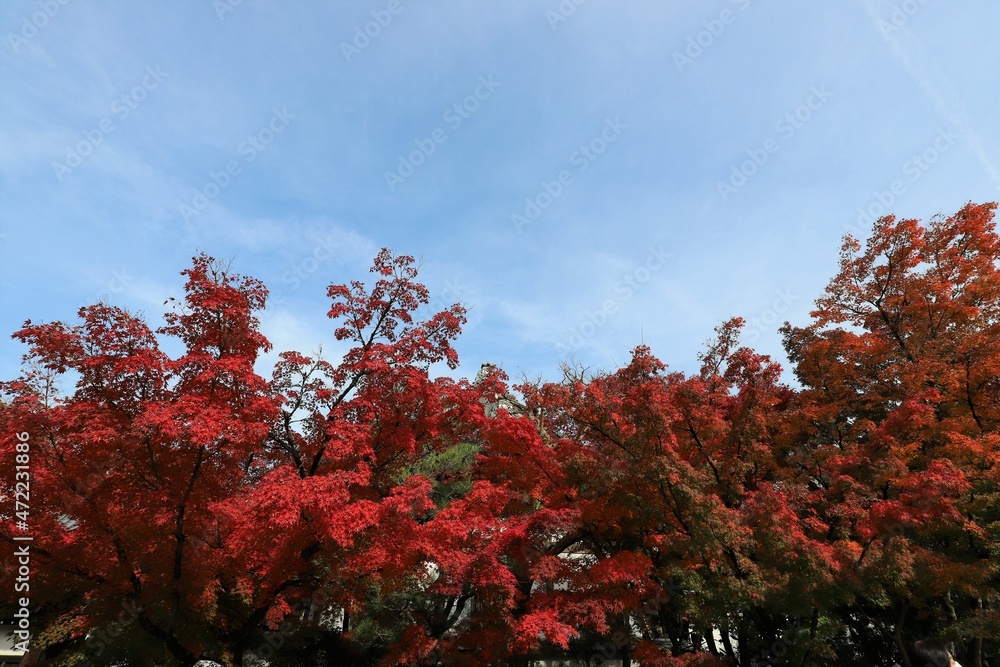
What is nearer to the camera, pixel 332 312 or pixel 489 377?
pixel 332 312

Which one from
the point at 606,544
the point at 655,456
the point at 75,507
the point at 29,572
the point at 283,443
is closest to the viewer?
Result: the point at 75,507

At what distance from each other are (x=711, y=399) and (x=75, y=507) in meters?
13.4

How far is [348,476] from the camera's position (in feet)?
30.9

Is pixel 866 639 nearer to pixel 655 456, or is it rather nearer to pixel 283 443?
pixel 655 456

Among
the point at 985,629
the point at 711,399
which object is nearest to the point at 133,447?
the point at 711,399

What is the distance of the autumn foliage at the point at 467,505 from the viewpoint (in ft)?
Answer: 29.3

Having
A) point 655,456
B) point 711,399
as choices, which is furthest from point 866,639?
point 655,456

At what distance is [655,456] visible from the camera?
10445mm

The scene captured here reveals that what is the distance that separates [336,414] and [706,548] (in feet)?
25.1

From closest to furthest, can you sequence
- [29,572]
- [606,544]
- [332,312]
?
[29,572]
[332,312]
[606,544]

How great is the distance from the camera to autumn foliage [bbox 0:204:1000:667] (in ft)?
29.3

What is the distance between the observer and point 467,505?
1151 centimetres

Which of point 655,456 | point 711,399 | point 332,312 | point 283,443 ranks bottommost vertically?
point 655,456

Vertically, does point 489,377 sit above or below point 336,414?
above
